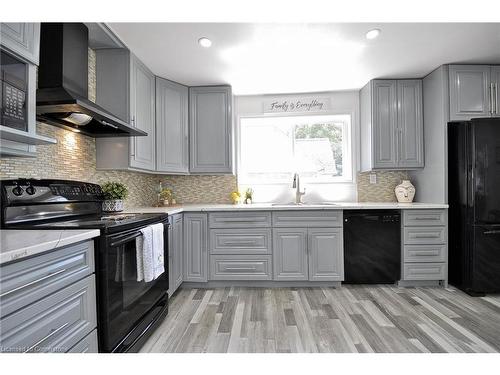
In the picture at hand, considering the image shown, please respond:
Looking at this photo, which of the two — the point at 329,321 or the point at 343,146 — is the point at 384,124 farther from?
the point at 329,321

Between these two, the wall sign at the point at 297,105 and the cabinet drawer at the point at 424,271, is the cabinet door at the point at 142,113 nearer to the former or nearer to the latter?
the wall sign at the point at 297,105

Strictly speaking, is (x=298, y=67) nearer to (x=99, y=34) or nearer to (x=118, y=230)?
(x=99, y=34)

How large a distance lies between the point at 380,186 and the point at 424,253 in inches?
38.3

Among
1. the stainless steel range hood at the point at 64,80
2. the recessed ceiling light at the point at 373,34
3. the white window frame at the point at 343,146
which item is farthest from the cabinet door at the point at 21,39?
the white window frame at the point at 343,146

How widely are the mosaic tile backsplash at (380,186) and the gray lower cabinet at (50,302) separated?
3127mm

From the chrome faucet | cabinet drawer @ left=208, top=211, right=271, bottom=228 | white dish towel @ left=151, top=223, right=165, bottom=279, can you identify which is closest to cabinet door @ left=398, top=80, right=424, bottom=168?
the chrome faucet

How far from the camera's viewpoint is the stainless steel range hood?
1.56 metres

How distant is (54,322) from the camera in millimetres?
1034

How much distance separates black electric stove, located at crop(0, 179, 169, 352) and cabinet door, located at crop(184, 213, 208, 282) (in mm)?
782

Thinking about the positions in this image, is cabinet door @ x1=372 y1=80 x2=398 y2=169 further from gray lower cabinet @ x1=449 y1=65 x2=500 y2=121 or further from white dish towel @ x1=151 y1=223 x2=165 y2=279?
white dish towel @ x1=151 y1=223 x2=165 y2=279

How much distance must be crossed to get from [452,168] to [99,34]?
351cm

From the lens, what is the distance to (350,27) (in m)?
2.01
